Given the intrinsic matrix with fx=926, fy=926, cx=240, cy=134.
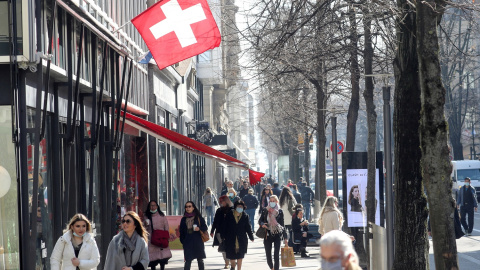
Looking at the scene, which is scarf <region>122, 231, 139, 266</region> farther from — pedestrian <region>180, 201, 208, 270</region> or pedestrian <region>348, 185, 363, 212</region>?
pedestrian <region>348, 185, 363, 212</region>

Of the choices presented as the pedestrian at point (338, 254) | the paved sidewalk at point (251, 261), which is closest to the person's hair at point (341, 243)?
the pedestrian at point (338, 254)

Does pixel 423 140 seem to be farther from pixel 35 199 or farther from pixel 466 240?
pixel 466 240

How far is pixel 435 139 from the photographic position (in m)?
9.97

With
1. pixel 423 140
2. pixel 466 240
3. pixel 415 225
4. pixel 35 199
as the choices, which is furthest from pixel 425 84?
pixel 466 240

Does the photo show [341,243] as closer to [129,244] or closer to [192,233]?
[129,244]

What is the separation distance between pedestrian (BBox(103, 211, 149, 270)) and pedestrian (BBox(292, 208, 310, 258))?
461 inches

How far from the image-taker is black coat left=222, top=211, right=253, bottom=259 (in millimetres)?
17906

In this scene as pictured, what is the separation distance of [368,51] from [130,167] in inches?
281

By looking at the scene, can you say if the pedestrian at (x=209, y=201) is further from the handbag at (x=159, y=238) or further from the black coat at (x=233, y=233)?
the handbag at (x=159, y=238)

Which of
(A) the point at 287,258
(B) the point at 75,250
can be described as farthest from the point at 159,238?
(B) the point at 75,250

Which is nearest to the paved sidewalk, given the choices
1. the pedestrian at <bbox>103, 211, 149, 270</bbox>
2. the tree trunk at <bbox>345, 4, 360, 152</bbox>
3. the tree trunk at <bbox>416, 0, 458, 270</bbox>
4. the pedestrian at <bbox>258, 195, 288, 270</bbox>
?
the pedestrian at <bbox>258, 195, 288, 270</bbox>

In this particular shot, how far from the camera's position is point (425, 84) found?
1009 centimetres

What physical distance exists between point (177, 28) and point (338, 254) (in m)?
9.34

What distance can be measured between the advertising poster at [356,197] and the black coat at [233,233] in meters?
2.80
